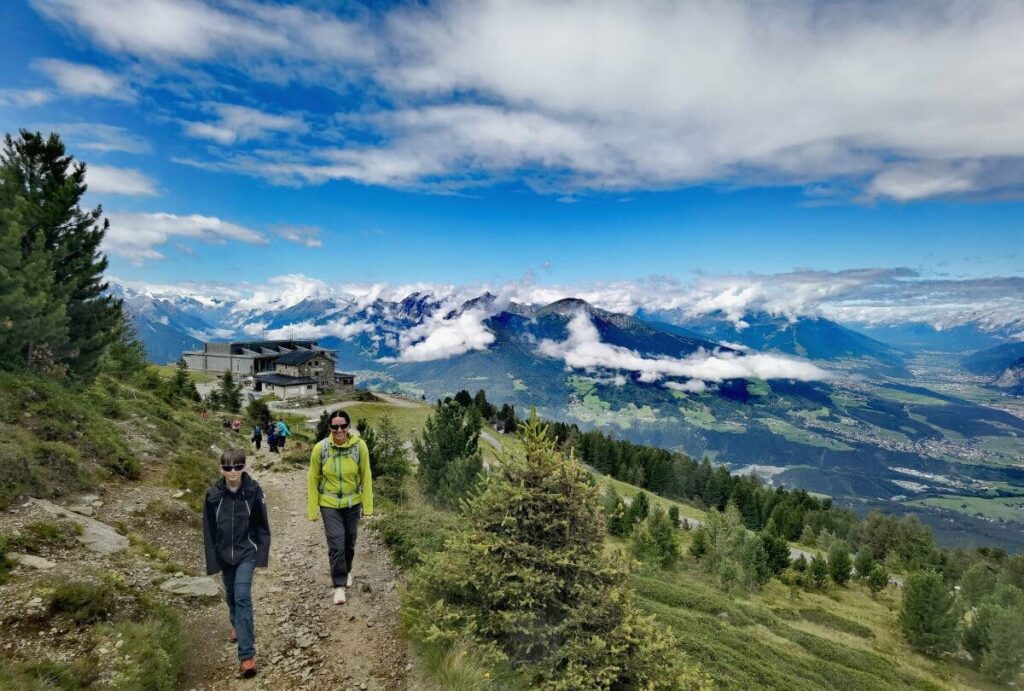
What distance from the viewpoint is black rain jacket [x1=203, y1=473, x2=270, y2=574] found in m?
7.47

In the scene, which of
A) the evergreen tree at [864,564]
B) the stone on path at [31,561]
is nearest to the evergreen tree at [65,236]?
the stone on path at [31,561]

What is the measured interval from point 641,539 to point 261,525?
51339mm

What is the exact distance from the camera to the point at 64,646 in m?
6.61

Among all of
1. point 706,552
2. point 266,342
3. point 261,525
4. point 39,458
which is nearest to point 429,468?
point 39,458

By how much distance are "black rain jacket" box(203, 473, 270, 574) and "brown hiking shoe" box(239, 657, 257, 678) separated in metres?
1.38

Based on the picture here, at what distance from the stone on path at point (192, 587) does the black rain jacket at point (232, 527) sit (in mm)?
3006

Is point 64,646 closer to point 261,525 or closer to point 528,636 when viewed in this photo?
point 261,525

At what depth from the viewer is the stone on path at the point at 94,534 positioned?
10.2 meters

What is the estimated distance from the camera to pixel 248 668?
23.7 ft

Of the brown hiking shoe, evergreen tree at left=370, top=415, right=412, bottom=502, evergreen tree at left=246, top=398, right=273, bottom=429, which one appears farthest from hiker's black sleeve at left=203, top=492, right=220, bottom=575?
evergreen tree at left=246, top=398, right=273, bottom=429

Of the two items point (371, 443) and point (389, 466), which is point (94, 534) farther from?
point (371, 443)

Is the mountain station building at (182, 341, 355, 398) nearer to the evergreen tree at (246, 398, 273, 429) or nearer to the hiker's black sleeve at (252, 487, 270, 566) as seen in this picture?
the evergreen tree at (246, 398, 273, 429)

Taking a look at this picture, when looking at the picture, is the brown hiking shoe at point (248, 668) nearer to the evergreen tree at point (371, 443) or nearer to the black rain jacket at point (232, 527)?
the black rain jacket at point (232, 527)

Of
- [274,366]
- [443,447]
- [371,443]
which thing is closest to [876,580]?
[443,447]
